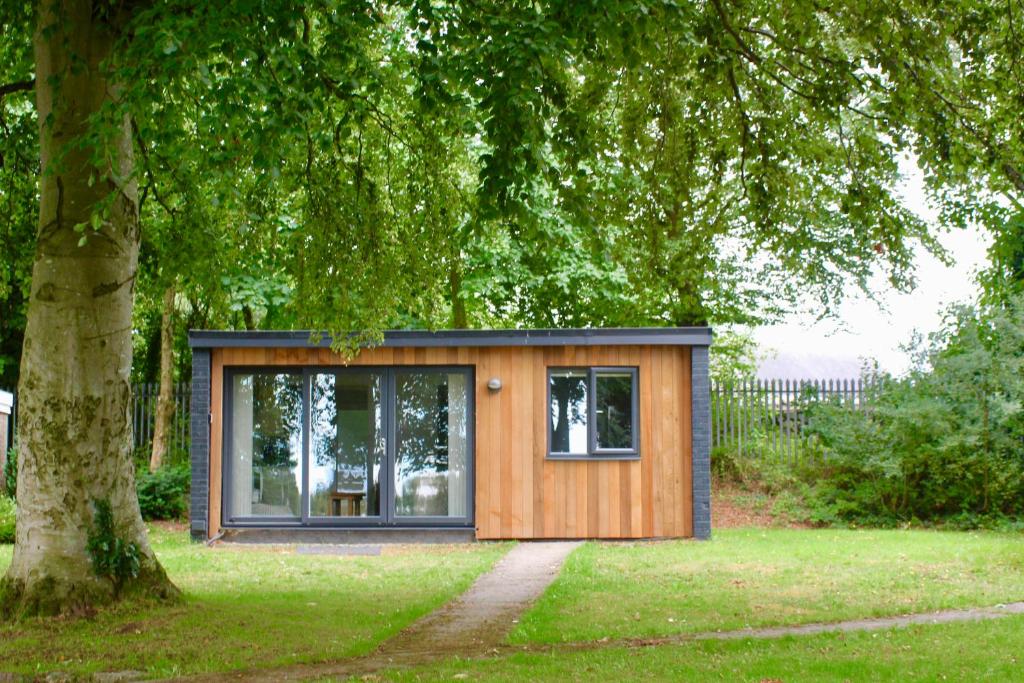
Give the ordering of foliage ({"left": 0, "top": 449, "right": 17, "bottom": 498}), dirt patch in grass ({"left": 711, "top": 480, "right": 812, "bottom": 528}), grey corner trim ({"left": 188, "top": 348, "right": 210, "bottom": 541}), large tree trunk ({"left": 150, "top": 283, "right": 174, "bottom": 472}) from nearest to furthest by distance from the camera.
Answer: grey corner trim ({"left": 188, "top": 348, "right": 210, "bottom": 541}), dirt patch in grass ({"left": 711, "top": 480, "right": 812, "bottom": 528}), foliage ({"left": 0, "top": 449, "right": 17, "bottom": 498}), large tree trunk ({"left": 150, "top": 283, "right": 174, "bottom": 472})

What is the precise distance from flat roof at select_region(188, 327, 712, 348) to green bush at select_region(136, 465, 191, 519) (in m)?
4.52

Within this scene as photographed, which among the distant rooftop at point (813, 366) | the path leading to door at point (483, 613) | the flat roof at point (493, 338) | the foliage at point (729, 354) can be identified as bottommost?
the path leading to door at point (483, 613)

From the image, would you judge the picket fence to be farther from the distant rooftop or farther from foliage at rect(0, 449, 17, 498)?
the distant rooftop

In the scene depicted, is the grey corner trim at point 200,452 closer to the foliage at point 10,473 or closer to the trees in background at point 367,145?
the trees in background at point 367,145

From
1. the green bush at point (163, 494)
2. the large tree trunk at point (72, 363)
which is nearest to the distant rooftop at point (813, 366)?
the green bush at point (163, 494)

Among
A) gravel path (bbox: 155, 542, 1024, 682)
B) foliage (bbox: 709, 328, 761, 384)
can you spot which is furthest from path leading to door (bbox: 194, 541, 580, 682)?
foliage (bbox: 709, 328, 761, 384)

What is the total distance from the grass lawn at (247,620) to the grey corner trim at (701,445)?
347 centimetres

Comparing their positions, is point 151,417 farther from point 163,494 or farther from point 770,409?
point 770,409

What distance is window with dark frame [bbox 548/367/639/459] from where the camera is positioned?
580 inches

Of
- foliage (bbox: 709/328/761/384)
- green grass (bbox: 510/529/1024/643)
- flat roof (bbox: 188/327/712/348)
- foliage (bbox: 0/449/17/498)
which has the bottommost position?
green grass (bbox: 510/529/1024/643)

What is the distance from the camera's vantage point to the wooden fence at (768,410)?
1875 cm

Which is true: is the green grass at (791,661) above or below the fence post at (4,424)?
below

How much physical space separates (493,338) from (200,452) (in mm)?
4065

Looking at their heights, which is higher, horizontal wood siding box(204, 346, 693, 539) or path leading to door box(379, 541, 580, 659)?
horizontal wood siding box(204, 346, 693, 539)
